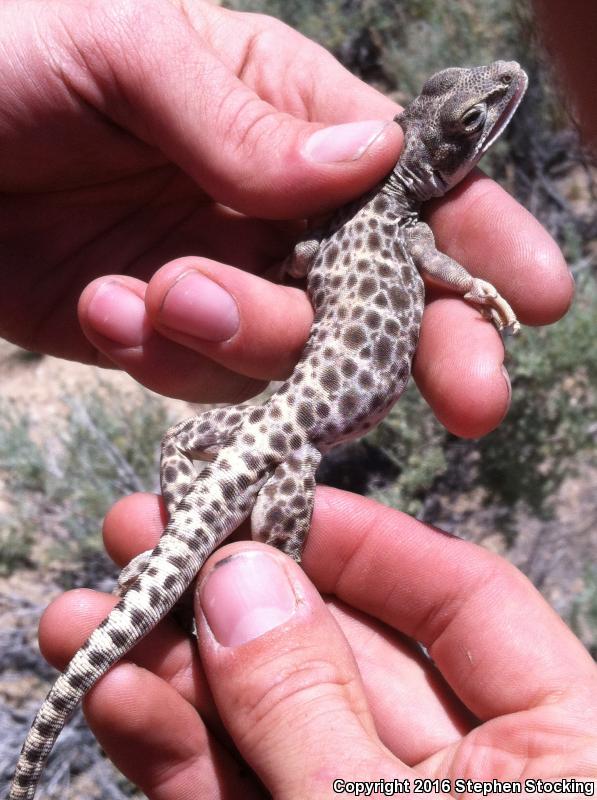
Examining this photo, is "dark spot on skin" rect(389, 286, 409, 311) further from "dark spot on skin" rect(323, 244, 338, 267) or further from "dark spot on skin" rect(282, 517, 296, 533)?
"dark spot on skin" rect(282, 517, 296, 533)

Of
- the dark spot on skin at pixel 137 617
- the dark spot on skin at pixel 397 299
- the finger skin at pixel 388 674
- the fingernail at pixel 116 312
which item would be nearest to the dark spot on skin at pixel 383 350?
the dark spot on skin at pixel 397 299

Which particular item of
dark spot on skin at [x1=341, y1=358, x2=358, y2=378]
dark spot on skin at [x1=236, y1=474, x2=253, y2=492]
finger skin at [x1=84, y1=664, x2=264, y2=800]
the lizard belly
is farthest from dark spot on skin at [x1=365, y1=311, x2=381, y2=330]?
finger skin at [x1=84, y1=664, x2=264, y2=800]

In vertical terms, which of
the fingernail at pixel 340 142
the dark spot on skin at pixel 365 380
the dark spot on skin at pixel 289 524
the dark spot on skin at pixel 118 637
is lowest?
the dark spot on skin at pixel 118 637

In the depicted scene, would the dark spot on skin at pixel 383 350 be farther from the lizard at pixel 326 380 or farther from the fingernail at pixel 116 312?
the fingernail at pixel 116 312

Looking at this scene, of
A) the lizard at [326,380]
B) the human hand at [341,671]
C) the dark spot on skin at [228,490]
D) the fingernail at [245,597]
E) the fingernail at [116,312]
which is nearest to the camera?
the human hand at [341,671]

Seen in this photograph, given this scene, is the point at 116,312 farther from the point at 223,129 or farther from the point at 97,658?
the point at 97,658

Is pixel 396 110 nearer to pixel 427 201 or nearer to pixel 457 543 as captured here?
pixel 427 201

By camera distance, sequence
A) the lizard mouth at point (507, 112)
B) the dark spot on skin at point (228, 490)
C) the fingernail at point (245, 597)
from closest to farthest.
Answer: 1. the fingernail at point (245, 597)
2. the dark spot on skin at point (228, 490)
3. the lizard mouth at point (507, 112)
